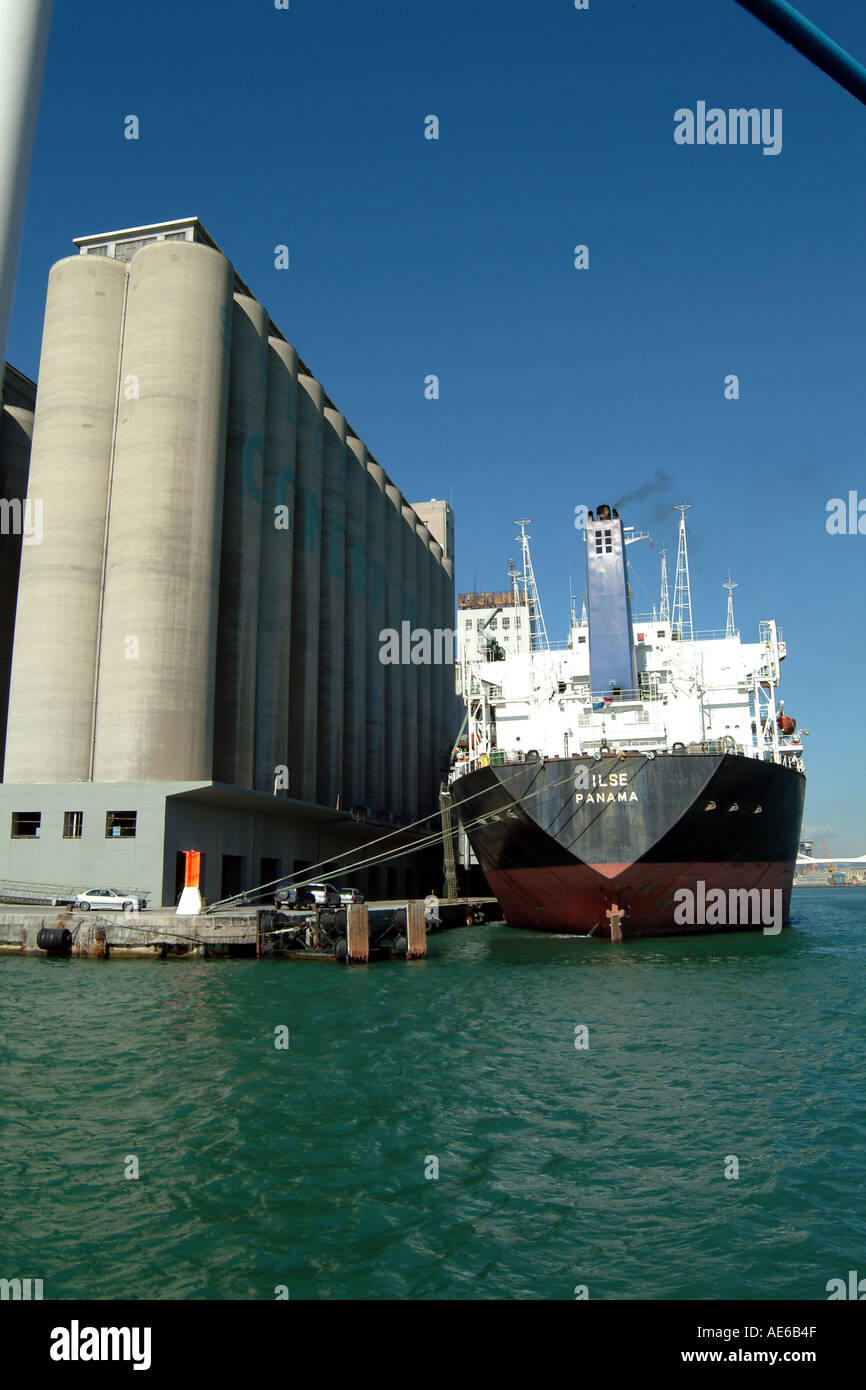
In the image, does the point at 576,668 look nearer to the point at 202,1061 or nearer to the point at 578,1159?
the point at 202,1061

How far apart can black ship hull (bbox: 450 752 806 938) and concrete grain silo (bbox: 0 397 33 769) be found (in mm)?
27154

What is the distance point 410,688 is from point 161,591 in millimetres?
41468

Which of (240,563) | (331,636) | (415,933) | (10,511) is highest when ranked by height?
(10,511)

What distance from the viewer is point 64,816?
40.0 metres

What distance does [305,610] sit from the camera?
56750 mm

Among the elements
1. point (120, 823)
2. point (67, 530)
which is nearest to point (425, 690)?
point (67, 530)

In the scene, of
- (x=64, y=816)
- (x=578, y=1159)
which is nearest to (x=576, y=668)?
(x=64, y=816)

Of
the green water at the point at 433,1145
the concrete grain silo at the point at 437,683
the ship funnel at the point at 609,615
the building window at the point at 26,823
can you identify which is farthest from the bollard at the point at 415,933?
the concrete grain silo at the point at 437,683

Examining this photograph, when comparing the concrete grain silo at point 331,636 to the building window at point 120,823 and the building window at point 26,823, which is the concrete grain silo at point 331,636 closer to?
the building window at point 120,823

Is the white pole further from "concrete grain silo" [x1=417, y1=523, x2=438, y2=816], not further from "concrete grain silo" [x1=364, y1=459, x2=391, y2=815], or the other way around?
"concrete grain silo" [x1=417, y1=523, x2=438, y2=816]

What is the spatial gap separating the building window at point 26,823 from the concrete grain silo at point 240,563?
29.6 feet

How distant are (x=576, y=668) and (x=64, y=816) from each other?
22712 mm

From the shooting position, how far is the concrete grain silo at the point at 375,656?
68.9m

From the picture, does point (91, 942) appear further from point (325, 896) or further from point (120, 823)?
point (325, 896)
